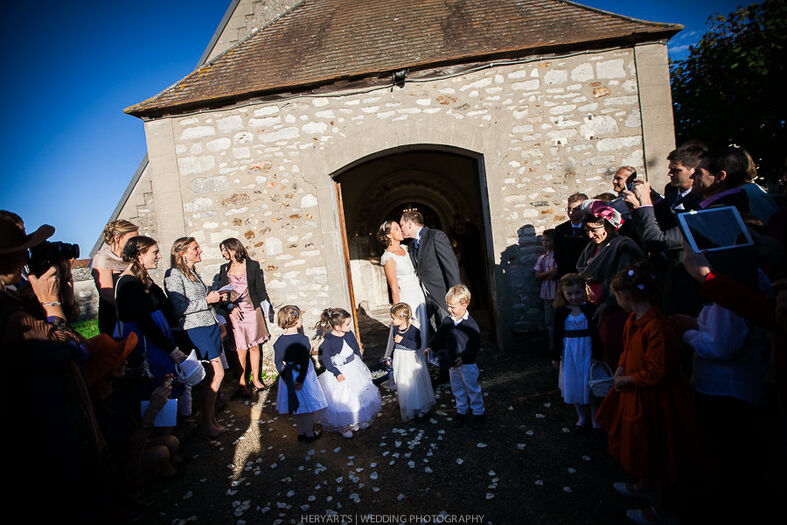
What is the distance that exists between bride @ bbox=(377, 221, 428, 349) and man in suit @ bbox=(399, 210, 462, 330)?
0.09m

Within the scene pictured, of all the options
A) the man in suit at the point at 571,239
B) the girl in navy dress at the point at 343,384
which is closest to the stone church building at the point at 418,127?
the man in suit at the point at 571,239

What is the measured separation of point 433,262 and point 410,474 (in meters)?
2.05

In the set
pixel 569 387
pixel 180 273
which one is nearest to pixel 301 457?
pixel 180 273

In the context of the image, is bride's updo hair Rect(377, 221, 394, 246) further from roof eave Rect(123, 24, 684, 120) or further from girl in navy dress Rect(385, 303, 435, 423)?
roof eave Rect(123, 24, 684, 120)

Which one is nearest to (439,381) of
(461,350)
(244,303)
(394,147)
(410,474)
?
(461,350)

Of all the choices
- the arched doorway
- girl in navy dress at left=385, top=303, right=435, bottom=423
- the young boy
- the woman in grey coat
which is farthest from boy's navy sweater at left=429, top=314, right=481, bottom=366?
the arched doorway

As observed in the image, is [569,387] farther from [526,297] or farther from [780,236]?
[526,297]

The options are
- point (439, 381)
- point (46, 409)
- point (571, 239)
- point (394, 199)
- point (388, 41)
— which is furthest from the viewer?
point (394, 199)

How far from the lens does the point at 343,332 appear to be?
3723 mm

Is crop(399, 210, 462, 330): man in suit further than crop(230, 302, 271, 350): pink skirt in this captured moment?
No

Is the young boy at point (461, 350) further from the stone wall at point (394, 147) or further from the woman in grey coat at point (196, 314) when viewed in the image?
the woman in grey coat at point (196, 314)

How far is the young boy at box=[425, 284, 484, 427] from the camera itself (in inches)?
134

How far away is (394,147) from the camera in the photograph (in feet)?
17.4

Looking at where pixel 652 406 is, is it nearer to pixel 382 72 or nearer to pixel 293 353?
pixel 293 353
